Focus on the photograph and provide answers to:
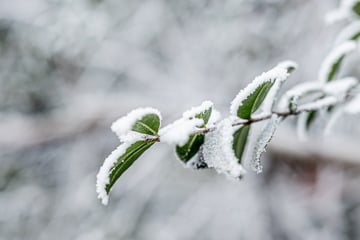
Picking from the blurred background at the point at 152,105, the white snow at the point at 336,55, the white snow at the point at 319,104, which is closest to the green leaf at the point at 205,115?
the white snow at the point at 319,104

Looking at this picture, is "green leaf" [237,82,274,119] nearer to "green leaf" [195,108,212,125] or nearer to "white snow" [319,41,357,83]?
"green leaf" [195,108,212,125]

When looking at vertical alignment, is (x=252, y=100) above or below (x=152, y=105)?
below

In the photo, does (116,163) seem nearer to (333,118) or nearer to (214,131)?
→ (214,131)

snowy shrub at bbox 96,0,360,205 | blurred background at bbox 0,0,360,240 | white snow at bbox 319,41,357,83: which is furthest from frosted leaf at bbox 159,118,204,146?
blurred background at bbox 0,0,360,240

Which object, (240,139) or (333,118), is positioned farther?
(333,118)

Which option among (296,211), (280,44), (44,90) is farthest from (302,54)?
(44,90)

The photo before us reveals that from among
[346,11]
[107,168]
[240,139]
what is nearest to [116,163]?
[107,168]

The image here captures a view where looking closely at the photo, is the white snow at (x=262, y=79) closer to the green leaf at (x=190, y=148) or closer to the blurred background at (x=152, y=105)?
the green leaf at (x=190, y=148)
